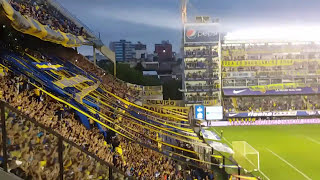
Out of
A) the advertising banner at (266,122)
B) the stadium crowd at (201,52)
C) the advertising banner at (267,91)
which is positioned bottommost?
the advertising banner at (266,122)

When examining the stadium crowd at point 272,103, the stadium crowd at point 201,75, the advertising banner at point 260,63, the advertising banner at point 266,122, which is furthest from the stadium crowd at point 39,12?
the stadium crowd at point 272,103

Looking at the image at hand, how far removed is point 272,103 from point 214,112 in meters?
6.72

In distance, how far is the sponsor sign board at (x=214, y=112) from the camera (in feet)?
90.1

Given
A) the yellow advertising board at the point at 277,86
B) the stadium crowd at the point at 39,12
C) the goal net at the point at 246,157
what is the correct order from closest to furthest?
1. the stadium crowd at the point at 39,12
2. the goal net at the point at 246,157
3. the yellow advertising board at the point at 277,86

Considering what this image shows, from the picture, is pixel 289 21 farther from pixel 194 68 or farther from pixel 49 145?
pixel 49 145

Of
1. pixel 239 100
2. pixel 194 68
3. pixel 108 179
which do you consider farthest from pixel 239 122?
pixel 108 179

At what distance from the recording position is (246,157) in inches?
566

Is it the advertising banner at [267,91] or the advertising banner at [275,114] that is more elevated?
the advertising banner at [267,91]

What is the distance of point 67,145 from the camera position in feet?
12.5

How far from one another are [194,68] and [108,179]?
26.8 metres

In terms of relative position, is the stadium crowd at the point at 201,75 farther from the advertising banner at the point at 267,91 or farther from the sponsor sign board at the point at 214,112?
the sponsor sign board at the point at 214,112

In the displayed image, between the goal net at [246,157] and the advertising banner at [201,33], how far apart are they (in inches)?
629

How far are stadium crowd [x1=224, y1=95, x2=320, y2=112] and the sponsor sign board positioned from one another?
11.1 ft

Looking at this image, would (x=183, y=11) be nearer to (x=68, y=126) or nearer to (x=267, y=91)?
(x=267, y=91)
